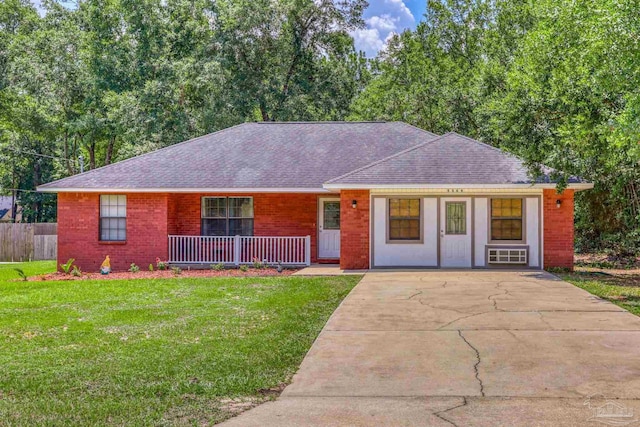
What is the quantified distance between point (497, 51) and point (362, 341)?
83.8ft

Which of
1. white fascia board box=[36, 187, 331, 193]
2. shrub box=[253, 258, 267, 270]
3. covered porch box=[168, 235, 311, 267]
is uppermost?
white fascia board box=[36, 187, 331, 193]

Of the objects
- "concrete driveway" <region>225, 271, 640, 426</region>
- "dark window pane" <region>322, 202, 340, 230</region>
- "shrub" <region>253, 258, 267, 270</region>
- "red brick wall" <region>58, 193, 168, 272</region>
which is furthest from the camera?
"dark window pane" <region>322, 202, 340, 230</region>

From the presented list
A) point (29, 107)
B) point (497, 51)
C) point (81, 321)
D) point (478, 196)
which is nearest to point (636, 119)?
point (478, 196)

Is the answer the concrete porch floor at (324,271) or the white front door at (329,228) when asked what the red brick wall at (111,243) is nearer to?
the concrete porch floor at (324,271)

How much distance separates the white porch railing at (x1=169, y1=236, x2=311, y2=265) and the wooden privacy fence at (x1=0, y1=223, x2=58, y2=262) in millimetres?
12025

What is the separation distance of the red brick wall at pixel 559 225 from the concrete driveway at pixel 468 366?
18.2 feet

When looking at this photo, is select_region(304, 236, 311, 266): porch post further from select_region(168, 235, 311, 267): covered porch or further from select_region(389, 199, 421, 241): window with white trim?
select_region(389, 199, 421, 241): window with white trim

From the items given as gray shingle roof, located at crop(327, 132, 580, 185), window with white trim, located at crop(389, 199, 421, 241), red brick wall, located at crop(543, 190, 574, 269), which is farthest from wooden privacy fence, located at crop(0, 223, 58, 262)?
red brick wall, located at crop(543, 190, 574, 269)

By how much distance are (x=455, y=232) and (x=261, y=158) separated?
7109 millimetres

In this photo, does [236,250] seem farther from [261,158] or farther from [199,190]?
[261,158]

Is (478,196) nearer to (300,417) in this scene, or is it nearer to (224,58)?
(300,417)

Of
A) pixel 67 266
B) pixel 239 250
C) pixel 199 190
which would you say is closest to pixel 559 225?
pixel 239 250

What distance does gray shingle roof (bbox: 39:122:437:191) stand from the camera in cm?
1873

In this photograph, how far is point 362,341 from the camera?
8.20 meters
